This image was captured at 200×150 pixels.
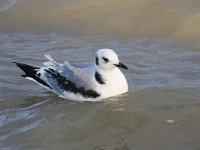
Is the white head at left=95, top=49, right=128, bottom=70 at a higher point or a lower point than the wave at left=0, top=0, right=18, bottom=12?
lower

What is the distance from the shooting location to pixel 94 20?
38.4 feet

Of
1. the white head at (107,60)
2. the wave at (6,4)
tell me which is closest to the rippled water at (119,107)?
the white head at (107,60)

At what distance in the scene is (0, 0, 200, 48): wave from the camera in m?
10.7

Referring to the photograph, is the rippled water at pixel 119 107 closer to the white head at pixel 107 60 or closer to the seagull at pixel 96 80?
the seagull at pixel 96 80

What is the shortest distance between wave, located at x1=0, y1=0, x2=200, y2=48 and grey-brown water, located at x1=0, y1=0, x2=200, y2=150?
0.07 feet

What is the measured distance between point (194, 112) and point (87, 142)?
1.35m

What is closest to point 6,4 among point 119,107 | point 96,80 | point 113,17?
point 113,17

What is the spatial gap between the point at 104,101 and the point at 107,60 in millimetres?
522

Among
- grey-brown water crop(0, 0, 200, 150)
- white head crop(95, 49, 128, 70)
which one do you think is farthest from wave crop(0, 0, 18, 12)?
white head crop(95, 49, 128, 70)

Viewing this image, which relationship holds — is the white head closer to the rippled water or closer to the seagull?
the seagull

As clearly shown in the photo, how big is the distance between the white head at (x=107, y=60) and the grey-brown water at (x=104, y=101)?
43 centimetres

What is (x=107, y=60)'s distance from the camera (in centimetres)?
759

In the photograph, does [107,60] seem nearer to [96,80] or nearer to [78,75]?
[96,80]

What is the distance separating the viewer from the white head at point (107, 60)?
752 cm
